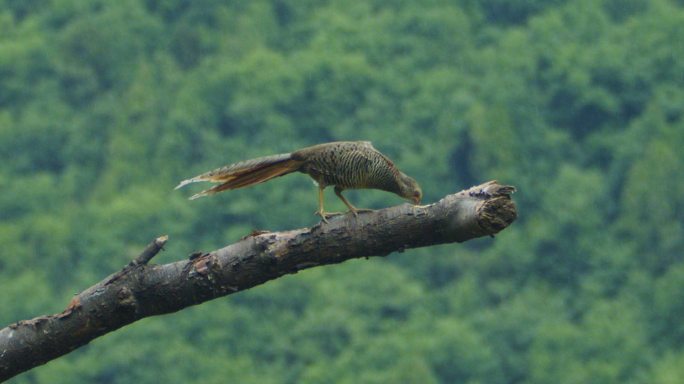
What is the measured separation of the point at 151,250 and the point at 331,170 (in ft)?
5.10

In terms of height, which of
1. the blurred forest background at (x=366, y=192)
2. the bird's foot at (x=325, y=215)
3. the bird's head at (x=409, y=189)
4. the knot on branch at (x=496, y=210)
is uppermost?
the knot on branch at (x=496, y=210)

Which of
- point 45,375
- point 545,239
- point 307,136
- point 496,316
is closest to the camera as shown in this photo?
point 45,375

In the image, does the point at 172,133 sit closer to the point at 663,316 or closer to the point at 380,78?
the point at 380,78

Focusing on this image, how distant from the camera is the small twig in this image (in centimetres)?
591

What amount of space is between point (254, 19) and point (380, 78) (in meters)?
9.75

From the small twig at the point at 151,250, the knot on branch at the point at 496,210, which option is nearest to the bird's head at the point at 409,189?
the knot on branch at the point at 496,210

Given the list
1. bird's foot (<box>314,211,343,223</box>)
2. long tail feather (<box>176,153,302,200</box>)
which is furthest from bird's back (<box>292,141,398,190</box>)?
bird's foot (<box>314,211,343,223</box>)

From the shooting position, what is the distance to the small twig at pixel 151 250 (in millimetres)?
5906

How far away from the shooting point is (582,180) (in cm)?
7044

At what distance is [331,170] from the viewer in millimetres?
7250

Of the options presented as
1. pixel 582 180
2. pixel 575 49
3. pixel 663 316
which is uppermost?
pixel 575 49

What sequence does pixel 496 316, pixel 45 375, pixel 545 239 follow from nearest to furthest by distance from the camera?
pixel 45 375 < pixel 496 316 < pixel 545 239

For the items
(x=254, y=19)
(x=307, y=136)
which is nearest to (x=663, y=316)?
(x=307, y=136)

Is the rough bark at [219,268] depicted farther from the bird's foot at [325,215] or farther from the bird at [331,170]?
→ the bird at [331,170]
